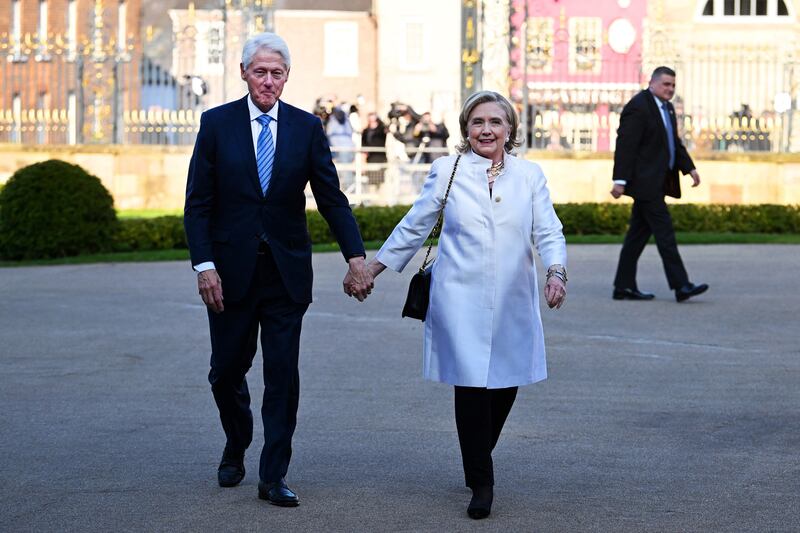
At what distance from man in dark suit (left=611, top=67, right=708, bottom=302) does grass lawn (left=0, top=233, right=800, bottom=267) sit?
6.09 metres

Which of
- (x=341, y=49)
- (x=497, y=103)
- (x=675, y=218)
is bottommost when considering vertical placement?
(x=675, y=218)

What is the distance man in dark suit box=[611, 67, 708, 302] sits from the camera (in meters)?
13.8

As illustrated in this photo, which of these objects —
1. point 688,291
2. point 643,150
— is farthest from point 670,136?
point 688,291

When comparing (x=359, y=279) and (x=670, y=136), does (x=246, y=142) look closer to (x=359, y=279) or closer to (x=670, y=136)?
(x=359, y=279)

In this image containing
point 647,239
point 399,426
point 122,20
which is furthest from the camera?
point 122,20

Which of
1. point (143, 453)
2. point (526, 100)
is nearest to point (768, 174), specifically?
point (526, 100)

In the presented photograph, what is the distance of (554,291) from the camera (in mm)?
6219

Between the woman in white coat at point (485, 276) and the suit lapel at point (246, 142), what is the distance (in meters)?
0.64

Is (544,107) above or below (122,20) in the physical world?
below

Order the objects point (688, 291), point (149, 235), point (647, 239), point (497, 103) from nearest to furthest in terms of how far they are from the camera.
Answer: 1. point (497, 103)
2. point (688, 291)
3. point (647, 239)
4. point (149, 235)

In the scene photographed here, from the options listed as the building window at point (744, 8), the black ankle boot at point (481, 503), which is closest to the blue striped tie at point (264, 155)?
the black ankle boot at point (481, 503)

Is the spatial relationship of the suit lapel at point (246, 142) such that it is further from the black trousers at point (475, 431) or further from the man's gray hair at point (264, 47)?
the black trousers at point (475, 431)

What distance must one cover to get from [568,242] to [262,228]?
14.6 metres

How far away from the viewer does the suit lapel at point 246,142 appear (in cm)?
643
